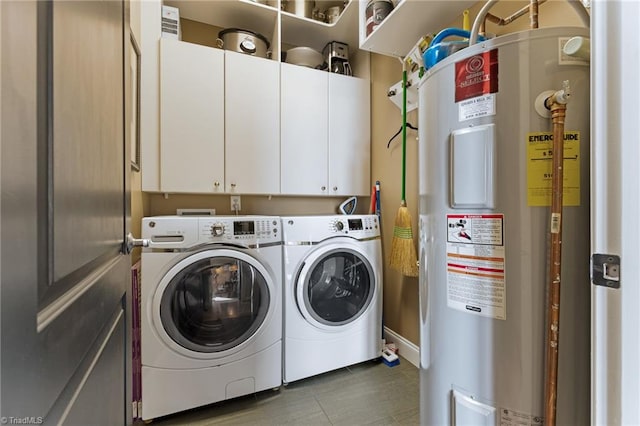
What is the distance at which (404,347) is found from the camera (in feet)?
6.58

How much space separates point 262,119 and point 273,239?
3.15 feet

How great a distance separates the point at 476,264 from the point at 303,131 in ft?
5.51

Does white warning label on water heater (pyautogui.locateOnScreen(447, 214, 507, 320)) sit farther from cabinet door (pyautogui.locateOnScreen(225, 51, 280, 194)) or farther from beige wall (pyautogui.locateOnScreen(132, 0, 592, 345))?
cabinet door (pyautogui.locateOnScreen(225, 51, 280, 194))

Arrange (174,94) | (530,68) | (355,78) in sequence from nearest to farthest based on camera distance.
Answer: (530,68), (174,94), (355,78)

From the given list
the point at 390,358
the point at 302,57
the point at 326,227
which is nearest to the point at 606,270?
the point at 326,227

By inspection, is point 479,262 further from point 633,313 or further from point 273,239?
point 273,239

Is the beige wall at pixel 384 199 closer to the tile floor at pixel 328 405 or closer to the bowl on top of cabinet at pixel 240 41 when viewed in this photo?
the bowl on top of cabinet at pixel 240 41

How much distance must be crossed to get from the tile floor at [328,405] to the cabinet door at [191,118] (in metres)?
1.32

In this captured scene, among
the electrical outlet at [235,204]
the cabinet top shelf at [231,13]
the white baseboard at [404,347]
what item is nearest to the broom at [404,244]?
the white baseboard at [404,347]

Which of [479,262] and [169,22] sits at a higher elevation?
[169,22]

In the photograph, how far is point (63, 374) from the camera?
0.40 m

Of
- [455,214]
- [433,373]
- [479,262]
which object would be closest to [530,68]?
[455,214]

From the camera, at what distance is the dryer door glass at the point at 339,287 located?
5.70ft

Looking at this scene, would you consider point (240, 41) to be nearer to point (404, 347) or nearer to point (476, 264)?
point (476, 264)
